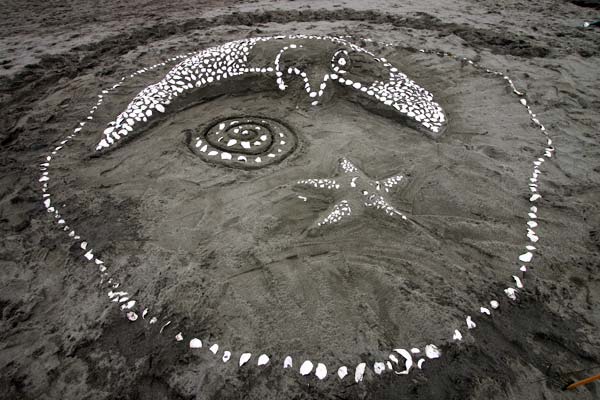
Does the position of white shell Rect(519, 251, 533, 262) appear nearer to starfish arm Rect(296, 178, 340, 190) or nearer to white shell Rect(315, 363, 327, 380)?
starfish arm Rect(296, 178, 340, 190)

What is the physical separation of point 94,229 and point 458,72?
5.53 m

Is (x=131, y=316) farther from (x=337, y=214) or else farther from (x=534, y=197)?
(x=534, y=197)

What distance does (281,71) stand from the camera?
213 inches

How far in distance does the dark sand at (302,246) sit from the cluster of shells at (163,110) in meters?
0.06

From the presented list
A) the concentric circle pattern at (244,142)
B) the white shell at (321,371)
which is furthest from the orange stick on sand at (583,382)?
the concentric circle pattern at (244,142)

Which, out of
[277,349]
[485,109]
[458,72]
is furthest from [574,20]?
[277,349]

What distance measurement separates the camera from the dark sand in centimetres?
244

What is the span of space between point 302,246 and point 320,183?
0.79 meters

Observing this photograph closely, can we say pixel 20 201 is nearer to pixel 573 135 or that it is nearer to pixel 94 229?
pixel 94 229

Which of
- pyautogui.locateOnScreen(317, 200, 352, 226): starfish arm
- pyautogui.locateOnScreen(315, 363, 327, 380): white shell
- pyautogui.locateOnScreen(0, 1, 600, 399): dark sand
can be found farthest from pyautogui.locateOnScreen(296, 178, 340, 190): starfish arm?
pyautogui.locateOnScreen(315, 363, 327, 380): white shell

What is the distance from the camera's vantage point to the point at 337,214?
3.38 metres

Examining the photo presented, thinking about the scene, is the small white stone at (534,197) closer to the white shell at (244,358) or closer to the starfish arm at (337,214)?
the starfish arm at (337,214)

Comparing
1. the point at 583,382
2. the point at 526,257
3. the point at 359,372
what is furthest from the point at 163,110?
the point at 583,382

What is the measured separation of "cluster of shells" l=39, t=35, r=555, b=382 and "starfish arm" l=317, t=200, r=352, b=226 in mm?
1234
